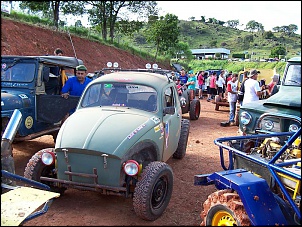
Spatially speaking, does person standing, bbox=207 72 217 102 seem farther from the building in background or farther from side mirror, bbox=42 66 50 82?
the building in background

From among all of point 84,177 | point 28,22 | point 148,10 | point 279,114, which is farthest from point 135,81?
point 148,10

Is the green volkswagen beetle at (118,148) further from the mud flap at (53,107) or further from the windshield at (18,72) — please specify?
the windshield at (18,72)

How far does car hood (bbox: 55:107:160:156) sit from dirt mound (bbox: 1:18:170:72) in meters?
14.2

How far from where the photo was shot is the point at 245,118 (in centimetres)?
598

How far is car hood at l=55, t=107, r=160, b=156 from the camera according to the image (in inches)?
161

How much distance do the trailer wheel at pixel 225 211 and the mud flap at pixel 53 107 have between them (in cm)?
398

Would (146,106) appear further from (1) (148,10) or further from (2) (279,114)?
(1) (148,10)

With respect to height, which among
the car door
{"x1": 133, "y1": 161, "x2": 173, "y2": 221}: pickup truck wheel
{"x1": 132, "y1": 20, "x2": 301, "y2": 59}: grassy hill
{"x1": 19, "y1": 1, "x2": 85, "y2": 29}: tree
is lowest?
{"x1": 133, "y1": 161, "x2": 173, "y2": 221}: pickup truck wheel

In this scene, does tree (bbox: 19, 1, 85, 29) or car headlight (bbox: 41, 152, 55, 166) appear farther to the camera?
tree (bbox: 19, 1, 85, 29)

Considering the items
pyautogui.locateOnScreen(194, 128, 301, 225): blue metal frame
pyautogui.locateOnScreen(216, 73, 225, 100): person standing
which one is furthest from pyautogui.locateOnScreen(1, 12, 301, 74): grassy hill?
pyautogui.locateOnScreen(194, 128, 301, 225): blue metal frame

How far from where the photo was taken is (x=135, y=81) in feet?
17.4

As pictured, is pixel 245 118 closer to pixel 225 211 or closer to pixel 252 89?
pixel 252 89

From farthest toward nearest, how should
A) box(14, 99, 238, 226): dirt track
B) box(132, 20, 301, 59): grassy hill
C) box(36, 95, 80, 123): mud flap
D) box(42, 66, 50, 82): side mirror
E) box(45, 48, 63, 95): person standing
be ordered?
box(132, 20, 301, 59): grassy hill, box(45, 48, 63, 95): person standing, box(42, 66, 50, 82): side mirror, box(36, 95, 80, 123): mud flap, box(14, 99, 238, 226): dirt track

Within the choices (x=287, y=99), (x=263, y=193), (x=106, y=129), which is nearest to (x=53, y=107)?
(x=106, y=129)
